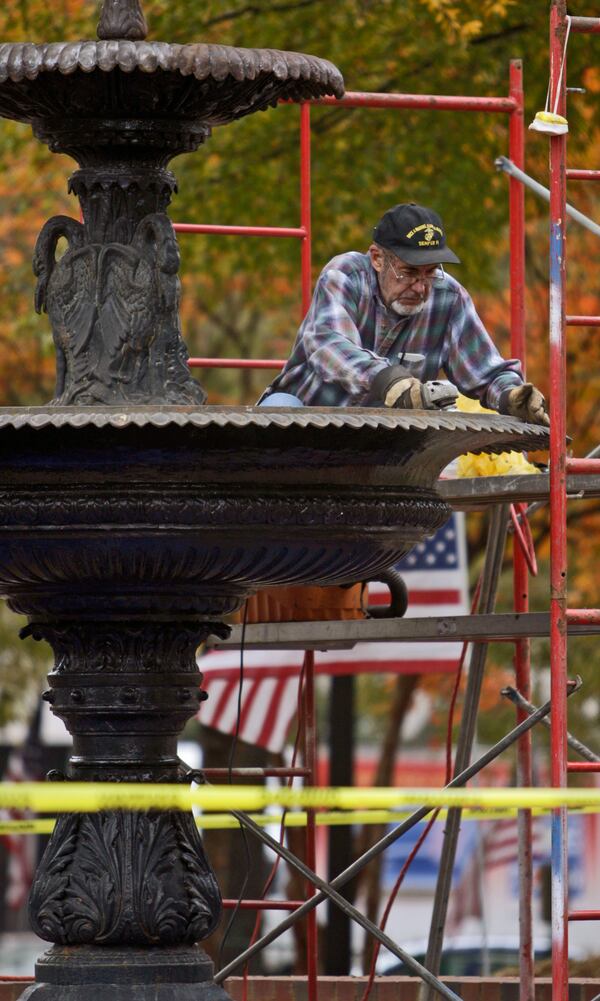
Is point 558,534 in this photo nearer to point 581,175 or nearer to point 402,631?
point 402,631

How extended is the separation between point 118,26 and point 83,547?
1.43 metres

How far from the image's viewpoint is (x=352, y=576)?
5.38 meters

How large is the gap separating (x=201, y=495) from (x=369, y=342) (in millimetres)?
1371

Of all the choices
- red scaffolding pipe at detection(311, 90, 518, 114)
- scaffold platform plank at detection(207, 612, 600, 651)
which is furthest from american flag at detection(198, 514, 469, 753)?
scaffold platform plank at detection(207, 612, 600, 651)

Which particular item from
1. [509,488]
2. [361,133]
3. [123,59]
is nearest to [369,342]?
[509,488]

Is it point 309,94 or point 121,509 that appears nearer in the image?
point 121,509

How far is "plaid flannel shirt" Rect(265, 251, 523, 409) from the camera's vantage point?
5672 mm

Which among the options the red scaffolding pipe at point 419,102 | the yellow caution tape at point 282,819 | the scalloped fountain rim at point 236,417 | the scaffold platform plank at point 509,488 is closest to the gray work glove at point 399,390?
the scalloped fountain rim at point 236,417

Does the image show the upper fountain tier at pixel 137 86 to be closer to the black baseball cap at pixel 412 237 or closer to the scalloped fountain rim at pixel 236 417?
the black baseball cap at pixel 412 237

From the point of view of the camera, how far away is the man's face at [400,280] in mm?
5965

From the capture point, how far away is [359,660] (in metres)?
12.5

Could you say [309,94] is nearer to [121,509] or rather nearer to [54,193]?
[121,509]

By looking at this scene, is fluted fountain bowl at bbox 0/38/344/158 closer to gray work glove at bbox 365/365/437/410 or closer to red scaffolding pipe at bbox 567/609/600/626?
gray work glove at bbox 365/365/437/410

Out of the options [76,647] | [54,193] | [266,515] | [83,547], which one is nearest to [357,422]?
[266,515]
